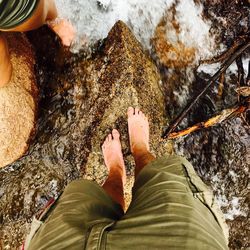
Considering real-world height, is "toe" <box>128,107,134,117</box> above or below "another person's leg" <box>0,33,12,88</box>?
below

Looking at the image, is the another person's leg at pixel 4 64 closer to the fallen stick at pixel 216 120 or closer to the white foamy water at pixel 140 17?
the white foamy water at pixel 140 17

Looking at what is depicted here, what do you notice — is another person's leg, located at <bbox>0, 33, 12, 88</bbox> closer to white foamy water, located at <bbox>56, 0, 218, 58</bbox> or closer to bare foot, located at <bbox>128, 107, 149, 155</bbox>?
white foamy water, located at <bbox>56, 0, 218, 58</bbox>

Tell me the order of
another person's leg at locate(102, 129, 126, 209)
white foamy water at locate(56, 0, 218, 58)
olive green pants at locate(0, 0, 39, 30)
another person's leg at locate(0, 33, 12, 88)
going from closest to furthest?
olive green pants at locate(0, 0, 39, 30) → another person's leg at locate(0, 33, 12, 88) → another person's leg at locate(102, 129, 126, 209) → white foamy water at locate(56, 0, 218, 58)

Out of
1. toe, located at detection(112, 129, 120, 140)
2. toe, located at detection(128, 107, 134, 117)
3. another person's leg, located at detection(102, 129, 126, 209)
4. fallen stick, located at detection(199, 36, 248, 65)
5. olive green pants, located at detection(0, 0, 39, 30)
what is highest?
olive green pants, located at detection(0, 0, 39, 30)

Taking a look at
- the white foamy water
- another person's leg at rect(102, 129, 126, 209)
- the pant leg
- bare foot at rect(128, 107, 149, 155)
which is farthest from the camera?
the white foamy water

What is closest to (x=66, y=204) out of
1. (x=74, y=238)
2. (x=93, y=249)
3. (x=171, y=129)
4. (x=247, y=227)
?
(x=74, y=238)

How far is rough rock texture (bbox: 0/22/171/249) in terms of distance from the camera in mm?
3020

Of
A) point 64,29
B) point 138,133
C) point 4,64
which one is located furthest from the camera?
point 64,29

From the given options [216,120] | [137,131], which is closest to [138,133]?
[137,131]

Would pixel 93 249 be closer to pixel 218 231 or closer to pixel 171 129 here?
pixel 218 231

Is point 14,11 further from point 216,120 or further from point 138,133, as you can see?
point 216,120

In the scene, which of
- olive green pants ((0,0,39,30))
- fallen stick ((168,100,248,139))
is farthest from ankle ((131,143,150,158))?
olive green pants ((0,0,39,30))

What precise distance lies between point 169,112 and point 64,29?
3.85ft

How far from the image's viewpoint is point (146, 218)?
1.71m
